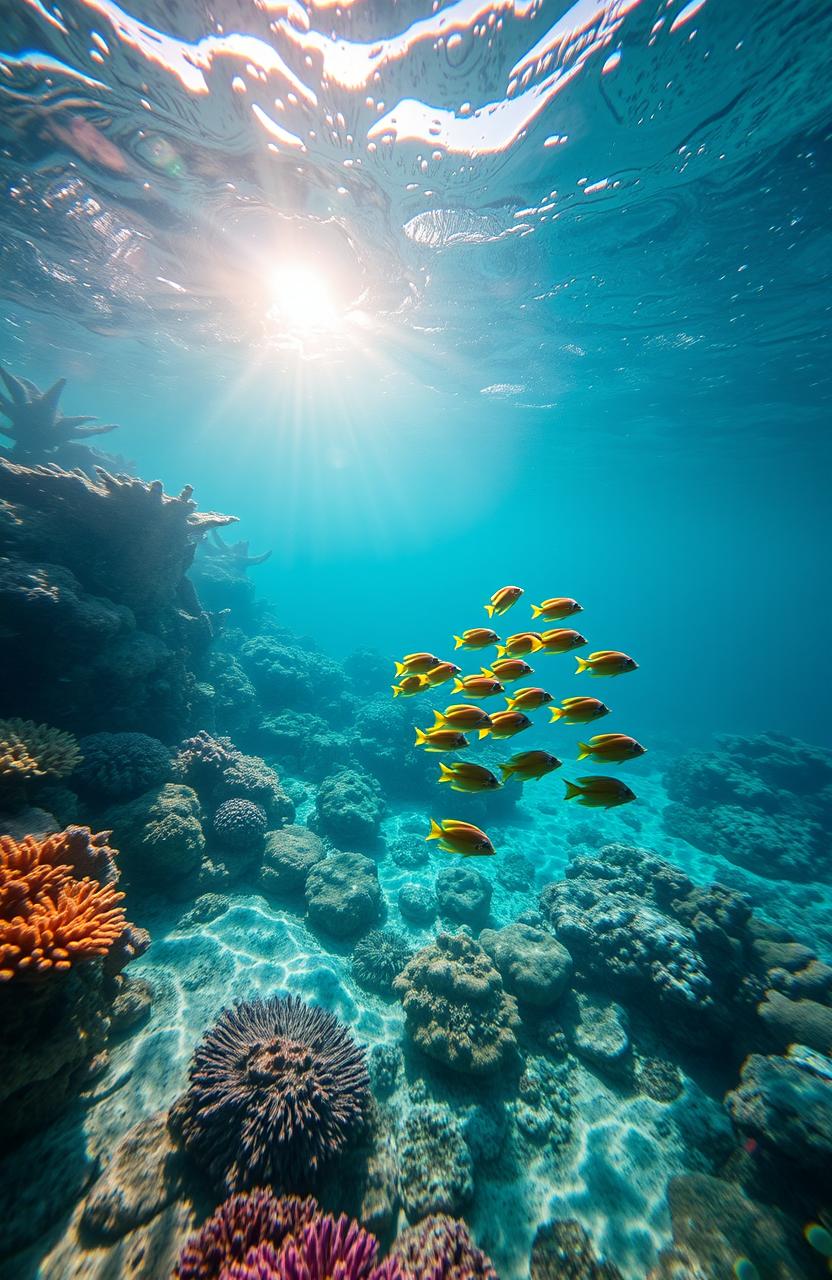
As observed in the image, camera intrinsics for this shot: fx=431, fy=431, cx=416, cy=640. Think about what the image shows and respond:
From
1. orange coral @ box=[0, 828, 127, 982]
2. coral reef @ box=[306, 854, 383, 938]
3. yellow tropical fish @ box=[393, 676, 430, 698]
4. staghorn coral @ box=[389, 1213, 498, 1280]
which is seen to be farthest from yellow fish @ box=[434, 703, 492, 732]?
coral reef @ box=[306, 854, 383, 938]

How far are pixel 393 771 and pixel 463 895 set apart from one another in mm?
6425

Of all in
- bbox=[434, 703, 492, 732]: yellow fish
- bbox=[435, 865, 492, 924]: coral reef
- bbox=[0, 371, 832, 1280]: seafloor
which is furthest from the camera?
bbox=[435, 865, 492, 924]: coral reef

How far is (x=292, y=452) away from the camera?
56906 millimetres

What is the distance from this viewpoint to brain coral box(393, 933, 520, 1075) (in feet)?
16.5

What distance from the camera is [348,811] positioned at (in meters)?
10.9

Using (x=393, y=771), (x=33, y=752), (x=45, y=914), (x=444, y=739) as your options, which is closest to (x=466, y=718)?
(x=444, y=739)

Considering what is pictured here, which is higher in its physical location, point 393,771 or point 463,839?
point 463,839

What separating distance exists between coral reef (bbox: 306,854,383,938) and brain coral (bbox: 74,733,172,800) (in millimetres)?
3284

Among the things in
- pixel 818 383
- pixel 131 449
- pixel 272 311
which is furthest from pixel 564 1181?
pixel 131 449

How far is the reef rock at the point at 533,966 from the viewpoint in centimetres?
602

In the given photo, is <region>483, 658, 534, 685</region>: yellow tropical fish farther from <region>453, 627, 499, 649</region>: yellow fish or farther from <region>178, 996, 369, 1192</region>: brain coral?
<region>178, 996, 369, 1192</region>: brain coral

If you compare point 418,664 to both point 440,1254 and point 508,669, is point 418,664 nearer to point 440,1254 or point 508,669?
point 508,669

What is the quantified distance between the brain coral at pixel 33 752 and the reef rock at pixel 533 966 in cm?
663


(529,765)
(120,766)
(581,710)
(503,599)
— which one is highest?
(503,599)
